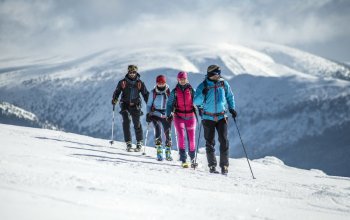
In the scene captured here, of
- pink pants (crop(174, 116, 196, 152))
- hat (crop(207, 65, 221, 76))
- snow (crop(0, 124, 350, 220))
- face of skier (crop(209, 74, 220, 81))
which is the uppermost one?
hat (crop(207, 65, 221, 76))

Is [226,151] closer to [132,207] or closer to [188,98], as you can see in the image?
[188,98]

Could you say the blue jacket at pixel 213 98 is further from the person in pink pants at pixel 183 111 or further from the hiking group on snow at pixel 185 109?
the person in pink pants at pixel 183 111

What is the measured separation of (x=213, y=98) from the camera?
11352 mm

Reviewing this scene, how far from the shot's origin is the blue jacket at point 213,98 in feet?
37.1

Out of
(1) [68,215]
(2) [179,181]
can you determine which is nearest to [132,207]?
(1) [68,215]

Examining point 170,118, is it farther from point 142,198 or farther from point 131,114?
point 142,198

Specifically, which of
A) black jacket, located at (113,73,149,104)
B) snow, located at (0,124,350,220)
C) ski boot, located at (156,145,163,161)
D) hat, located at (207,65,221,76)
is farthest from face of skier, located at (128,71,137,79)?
snow, located at (0,124,350,220)

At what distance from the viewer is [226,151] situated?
11438 millimetres

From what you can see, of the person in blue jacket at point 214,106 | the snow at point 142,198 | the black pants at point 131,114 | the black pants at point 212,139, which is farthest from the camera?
the black pants at point 131,114

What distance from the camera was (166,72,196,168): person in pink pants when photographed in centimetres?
1224

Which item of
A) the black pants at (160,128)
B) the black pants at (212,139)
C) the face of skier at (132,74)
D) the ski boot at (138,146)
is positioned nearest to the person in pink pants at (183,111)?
the black pants at (212,139)

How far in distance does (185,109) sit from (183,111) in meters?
0.08

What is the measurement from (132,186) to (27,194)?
2.05 metres

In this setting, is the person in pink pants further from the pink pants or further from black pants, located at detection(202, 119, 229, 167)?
black pants, located at detection(202, 119, 229, 167)
